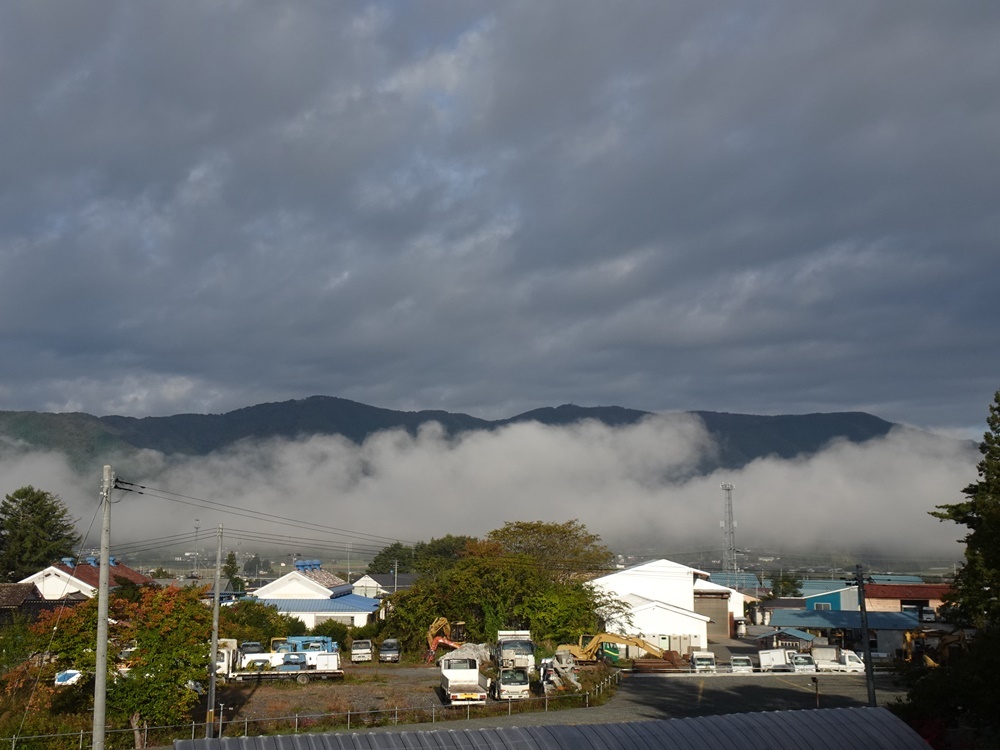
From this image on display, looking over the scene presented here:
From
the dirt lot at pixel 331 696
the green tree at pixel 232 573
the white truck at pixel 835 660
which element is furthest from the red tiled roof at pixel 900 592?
the green tree at pixel 232 573

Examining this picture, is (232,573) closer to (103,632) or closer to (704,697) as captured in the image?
A: (704,697)

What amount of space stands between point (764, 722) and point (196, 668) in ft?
69.8

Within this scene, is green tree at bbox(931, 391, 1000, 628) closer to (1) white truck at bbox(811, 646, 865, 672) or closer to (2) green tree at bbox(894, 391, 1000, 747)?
(2) green tree at bbox(894, 391, 1000, 747)

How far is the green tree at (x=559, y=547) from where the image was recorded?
88.4m

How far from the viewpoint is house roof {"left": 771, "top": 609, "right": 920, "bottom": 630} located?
72.8 m

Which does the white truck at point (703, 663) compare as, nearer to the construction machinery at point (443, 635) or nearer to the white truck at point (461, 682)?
the construction machinery at point (443, 635)

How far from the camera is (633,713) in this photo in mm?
39500

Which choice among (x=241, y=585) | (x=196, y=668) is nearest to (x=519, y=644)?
(x=196, y=668)

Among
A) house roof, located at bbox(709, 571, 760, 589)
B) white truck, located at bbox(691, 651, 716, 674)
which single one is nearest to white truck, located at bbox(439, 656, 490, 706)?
white truck, located at bbox(691, 651, 716, 674)

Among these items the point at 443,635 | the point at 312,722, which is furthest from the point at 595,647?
the point at 312,722

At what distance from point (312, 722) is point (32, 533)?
8803cm

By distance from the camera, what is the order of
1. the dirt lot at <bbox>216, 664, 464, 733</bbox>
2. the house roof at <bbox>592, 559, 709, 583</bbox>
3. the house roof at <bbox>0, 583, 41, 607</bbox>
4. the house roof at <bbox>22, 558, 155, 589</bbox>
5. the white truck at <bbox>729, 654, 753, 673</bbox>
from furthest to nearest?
the house roof at <bbox>592, 559, 709, 583</bbox>
the house roof at <bbox>22, 558, 155, 589</bbox>
the house roof at <bbox>0, 583, 41, 607</bbox>
the white truck at <bbox>729, 654, 753, 673</bbox>
the dirt lot at <bbox>216, 664, 464, 733</bbox>

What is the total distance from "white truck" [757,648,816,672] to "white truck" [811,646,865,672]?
0.51m

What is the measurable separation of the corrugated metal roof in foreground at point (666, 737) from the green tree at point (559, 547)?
211 ft
